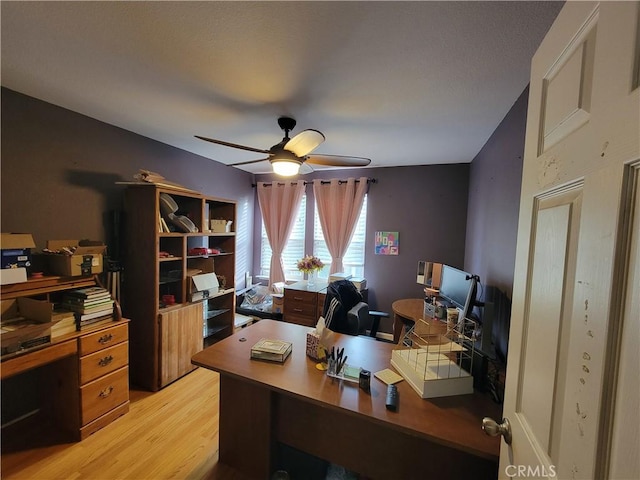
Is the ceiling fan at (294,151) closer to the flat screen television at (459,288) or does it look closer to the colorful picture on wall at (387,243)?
the flat screen television at (459,288)

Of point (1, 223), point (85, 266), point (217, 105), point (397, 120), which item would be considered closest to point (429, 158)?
point (397, 120)

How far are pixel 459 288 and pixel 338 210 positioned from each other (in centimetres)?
209

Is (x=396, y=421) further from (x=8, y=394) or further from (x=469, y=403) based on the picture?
(x=8, y=394)

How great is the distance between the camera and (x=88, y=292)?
6.57ft

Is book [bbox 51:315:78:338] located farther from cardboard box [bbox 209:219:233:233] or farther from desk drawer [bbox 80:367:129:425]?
cardboard box [bbox 209:219:233:233]

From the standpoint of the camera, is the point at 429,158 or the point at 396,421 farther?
the point at 429,158

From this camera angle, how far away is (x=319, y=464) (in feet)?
5.60

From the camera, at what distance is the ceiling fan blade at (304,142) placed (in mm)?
1742

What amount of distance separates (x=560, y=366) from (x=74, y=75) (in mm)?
2602

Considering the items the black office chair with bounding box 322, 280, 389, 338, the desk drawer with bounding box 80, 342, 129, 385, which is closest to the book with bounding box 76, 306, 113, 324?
the desk drawer with bounding box 80, 342, 129, 385

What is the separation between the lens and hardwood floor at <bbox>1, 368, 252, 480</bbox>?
1.64 m

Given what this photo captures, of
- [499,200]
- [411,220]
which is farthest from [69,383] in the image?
[411,220]

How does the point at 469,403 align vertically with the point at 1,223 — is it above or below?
below

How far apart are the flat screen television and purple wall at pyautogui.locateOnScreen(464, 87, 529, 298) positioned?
7.3 inches
